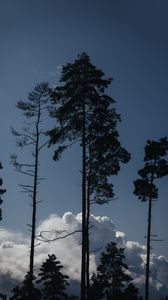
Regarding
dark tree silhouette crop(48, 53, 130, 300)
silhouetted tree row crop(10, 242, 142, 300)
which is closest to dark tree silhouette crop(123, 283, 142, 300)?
silhouetted tree row crop(10, 242, 142, 300)

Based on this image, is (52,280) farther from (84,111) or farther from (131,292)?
(84,111)

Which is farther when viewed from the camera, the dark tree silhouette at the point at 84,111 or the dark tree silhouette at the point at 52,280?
the dark tree silhouette at the point at 52,280

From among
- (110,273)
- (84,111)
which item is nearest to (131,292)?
(110,273)

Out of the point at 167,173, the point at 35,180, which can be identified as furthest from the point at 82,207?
the point at 167,173

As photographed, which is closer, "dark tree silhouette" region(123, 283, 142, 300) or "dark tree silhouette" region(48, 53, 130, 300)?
"dark tree silhouette" region(48, 53, 130, 300)

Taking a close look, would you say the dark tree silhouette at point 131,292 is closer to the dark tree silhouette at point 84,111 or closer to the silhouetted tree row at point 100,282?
the silhouetted tree row at point 100,282

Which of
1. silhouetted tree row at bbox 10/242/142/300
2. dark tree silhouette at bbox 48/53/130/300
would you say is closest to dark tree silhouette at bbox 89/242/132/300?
silhouetted tree row at bbox 10/242/142/300

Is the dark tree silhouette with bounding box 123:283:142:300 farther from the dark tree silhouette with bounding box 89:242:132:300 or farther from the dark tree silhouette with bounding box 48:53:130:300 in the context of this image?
the dark tree silhouette with bounding box 48:53:130:300

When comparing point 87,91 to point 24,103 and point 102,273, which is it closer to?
point 24,103

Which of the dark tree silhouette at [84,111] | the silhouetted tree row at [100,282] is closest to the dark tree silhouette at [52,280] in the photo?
the silhouetted tree row at [100,282]

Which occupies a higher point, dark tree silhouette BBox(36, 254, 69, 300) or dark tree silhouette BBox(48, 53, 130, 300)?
dark tree silhouette BBox(48, 53, 130, 300)

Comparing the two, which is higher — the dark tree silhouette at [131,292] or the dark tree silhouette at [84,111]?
the dark tree silhouette at [84,111]

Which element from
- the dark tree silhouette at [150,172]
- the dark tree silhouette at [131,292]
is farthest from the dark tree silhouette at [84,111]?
the dark tree silhouette at [131,292]

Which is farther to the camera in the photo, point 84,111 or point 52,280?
point 52,280
